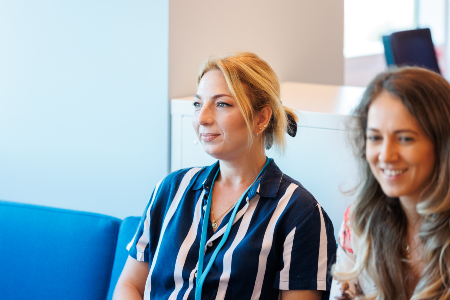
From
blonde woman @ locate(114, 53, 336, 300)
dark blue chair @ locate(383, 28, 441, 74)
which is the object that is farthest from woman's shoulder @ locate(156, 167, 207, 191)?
dark blue chair @ locate(383, 28, 441, 74)

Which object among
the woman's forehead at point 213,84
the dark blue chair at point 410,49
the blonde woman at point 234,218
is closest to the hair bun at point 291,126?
the blonde woman at point 234,218

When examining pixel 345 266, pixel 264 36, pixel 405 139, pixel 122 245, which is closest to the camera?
pixel 405 139

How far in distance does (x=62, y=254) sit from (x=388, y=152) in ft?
3.91

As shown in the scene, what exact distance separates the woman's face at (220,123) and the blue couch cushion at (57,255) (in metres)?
0.52

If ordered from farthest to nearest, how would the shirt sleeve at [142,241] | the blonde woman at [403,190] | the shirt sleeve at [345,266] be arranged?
the shirt sleeve at [142,241], the shirt sleeve at [345,266], the blonde woman at [403,190]

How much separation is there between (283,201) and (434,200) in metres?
0.48

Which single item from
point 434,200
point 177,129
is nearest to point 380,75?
point 434,200

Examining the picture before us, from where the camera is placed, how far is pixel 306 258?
140 centimetres

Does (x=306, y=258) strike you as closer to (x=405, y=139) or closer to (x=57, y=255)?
(x=405, y=139)

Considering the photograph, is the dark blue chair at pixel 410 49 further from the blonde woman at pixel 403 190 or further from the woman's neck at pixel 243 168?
the blonde woman at pixel 403 190

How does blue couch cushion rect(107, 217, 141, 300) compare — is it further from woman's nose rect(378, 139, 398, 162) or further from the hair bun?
woman's nose rect(378, 139, 398, 162)

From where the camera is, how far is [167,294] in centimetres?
151

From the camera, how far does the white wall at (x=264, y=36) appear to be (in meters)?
2.07

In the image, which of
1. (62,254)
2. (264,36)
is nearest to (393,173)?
(62,254)
